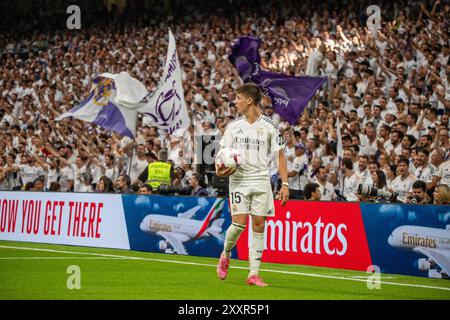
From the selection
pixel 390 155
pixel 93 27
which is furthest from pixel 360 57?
pixel 93 27

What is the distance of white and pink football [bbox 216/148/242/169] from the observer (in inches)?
421

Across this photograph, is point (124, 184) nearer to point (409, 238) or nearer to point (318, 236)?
point (318, 236)

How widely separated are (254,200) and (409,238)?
2986mm

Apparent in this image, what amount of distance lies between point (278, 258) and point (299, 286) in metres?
3.56

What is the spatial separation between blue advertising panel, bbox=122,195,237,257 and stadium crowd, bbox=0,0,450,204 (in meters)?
0.86

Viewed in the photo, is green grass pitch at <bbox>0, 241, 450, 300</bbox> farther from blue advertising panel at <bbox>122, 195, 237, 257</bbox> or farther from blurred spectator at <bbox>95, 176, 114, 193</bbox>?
blurred spectator at <bbox>95, 176, 114, 193</bbox>

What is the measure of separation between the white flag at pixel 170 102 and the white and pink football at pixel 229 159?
26.2 ft

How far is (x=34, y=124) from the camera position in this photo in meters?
29.2

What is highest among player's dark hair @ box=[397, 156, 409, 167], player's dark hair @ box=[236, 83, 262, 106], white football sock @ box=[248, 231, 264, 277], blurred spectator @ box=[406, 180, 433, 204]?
player's dark hair @ box=[236, 83, 262, 106]

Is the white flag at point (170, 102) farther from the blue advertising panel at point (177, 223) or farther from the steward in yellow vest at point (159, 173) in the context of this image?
the blue advertising panel at point (177, 223)

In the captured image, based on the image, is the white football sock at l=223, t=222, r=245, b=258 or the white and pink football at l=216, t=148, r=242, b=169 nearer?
the white and pink football at l=216, t=148, r=242, b=169

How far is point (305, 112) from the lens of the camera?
2075cm

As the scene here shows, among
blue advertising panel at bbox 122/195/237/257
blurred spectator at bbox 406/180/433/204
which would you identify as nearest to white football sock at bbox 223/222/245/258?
blurred spectator at bbox 406/180/433/204
